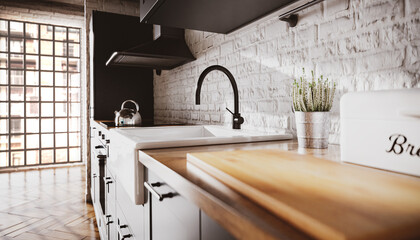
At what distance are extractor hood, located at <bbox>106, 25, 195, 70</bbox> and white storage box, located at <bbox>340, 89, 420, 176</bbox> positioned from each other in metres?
1.83

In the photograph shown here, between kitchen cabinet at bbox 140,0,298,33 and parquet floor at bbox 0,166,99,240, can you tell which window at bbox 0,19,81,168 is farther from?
kitchen cabinet at bbox 140,0,298,33

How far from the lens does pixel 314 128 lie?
93cm

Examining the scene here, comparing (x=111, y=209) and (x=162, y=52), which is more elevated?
(x=162, y=52)

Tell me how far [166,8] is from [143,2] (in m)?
0.32

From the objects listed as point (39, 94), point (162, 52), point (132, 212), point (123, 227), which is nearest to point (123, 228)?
point (123, 227)

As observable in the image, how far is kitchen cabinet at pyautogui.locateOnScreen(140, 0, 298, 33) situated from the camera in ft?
4.39

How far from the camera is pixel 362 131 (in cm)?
64

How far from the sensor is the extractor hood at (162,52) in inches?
90.4

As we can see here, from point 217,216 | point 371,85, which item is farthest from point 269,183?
point 371,85

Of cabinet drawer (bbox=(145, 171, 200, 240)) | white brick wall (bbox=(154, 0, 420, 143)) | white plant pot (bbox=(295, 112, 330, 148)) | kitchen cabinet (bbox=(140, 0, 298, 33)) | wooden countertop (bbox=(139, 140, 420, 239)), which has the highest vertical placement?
kitchen cabinet (bbox=(140, 0, 298, 33))

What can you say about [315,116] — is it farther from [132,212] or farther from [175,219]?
[132,212]

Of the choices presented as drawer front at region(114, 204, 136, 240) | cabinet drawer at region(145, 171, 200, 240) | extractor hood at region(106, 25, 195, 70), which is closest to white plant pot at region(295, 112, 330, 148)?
cabinet drawer at region(145, 171, 200, 240)

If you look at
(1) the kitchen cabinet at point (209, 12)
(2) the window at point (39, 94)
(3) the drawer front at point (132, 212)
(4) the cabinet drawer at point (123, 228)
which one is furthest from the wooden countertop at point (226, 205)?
(2) the window at point (39, 94)

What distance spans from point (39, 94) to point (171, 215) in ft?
16.7
